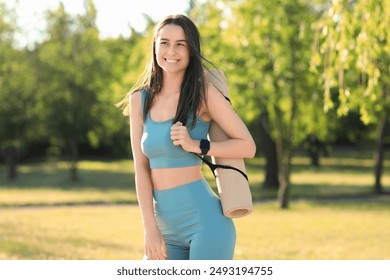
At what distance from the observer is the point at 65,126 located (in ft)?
112

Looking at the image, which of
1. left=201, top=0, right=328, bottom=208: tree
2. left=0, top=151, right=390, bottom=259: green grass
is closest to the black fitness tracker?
left=0, top=151, right=390, bottom=259: green grass

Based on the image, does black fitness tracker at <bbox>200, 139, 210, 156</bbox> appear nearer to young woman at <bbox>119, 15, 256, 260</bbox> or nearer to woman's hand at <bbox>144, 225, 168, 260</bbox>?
young woman at <bbox>119, 15, 256, 260</bbox>

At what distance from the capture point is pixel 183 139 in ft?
11.2

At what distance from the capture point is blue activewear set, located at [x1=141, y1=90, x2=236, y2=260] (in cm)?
351

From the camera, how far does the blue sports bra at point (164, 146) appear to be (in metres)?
3.49

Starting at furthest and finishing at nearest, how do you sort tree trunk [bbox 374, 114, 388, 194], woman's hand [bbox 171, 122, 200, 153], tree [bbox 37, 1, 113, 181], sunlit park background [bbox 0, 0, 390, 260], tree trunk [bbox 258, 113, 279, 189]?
1. tree [bbox 37, 1, 113, 181]
2. tree trunk [bbox 258, 113, 279, 189]
3. tree trunk [bbox 374, 114, 388, 194]
4. sunlit park background [bbox 0, 0, 390, 260]
5. woman's hand [bbox 171, 122, 200, 153]

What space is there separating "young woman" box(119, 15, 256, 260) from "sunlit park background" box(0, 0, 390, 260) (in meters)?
4.74

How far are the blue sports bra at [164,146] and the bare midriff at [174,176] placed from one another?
2 centimetres

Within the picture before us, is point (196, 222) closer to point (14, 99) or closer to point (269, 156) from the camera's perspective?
point (269, 156)

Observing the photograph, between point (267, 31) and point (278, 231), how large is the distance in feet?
23.5

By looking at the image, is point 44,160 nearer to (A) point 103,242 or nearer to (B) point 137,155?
(A) point 103,242

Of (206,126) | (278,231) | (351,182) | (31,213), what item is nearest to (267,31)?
(278,231)

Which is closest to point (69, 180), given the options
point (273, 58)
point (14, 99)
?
point (14, 99)
